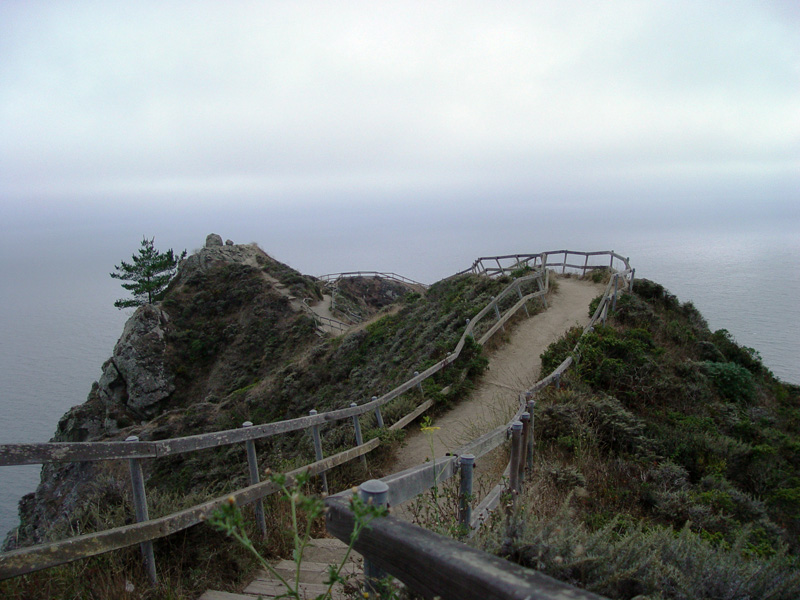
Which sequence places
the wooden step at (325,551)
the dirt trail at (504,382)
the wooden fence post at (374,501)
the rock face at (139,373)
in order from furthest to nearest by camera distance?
the rock face at (139,373) → the dirt trail at (504,382) → the wooden step at (325,551) → the wooden fence post at (374,501)

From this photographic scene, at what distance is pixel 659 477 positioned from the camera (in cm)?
658

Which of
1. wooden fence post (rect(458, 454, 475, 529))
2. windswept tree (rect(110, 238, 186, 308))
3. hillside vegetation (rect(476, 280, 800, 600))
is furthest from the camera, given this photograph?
windswept tree (rect(110, 238, 186, 308))

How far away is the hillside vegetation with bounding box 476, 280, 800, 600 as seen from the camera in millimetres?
2654

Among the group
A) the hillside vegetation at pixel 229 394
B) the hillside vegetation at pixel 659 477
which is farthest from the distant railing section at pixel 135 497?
the hillside vegetation at pixel 659 477

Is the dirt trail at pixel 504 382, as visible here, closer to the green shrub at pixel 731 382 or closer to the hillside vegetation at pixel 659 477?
the hillside vegetation at pixel 659 477

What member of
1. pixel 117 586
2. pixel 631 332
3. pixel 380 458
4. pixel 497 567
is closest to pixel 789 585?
pixel 497 567

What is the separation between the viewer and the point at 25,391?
55719 millimetres

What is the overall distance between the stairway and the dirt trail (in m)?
2.54

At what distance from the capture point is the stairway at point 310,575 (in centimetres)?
361

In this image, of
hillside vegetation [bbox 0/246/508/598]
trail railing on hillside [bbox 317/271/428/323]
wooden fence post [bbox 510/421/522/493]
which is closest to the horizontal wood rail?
hillside vegetation [bbox 0/246/508/598]

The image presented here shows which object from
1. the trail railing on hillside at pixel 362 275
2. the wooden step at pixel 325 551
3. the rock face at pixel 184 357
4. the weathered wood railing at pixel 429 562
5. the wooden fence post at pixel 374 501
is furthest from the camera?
the trail railing on hillside at pixel 362 275

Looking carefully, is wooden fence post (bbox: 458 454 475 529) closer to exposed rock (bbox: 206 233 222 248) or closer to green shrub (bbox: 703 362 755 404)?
green shrub (bbox: 703 362 755 404)

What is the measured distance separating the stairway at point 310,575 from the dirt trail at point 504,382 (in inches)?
99.9

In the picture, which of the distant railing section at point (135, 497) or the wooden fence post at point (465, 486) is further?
the wooden fence post at point (465, 486)
